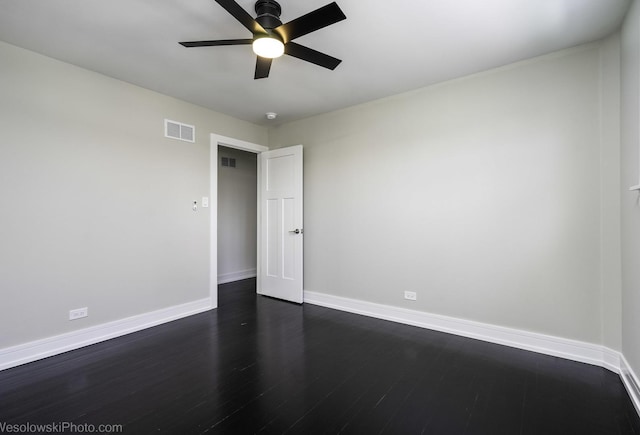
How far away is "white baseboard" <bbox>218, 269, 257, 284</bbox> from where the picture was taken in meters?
5.46

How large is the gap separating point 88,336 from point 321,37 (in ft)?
11.5

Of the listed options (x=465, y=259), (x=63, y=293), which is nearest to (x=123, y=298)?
(x=63, y=293)

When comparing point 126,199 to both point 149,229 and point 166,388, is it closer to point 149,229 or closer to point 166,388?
point 149,229

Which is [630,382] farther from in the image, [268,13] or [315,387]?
[268,13]

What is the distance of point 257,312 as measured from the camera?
3.80 meters

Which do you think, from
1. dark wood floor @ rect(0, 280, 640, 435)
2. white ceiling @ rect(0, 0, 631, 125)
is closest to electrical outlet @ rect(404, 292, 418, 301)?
dark wood floor @ rect(0, 280, 640, 435)

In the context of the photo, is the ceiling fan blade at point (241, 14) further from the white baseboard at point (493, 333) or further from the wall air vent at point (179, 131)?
the white baseboard at point (493, 333)

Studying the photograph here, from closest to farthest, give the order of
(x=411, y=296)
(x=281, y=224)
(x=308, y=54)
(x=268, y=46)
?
→ (x=268, y=46), (x=308, y=54), (x=411, y=296), (x=281, y=224)

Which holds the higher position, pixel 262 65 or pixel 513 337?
pixel 262 65

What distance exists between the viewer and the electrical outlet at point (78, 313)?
2786 millimetres

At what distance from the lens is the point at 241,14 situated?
1.74 metres

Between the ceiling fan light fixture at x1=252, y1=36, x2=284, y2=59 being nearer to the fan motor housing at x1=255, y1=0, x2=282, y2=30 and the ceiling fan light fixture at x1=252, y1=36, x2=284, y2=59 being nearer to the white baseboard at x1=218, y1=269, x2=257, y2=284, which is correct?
the fan motor housing at x1=255, y1=0, x2=282, y2=30

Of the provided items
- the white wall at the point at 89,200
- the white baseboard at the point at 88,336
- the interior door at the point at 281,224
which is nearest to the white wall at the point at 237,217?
the interior door at the point at 281,224

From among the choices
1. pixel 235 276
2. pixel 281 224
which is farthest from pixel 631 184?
pixel 235 276
